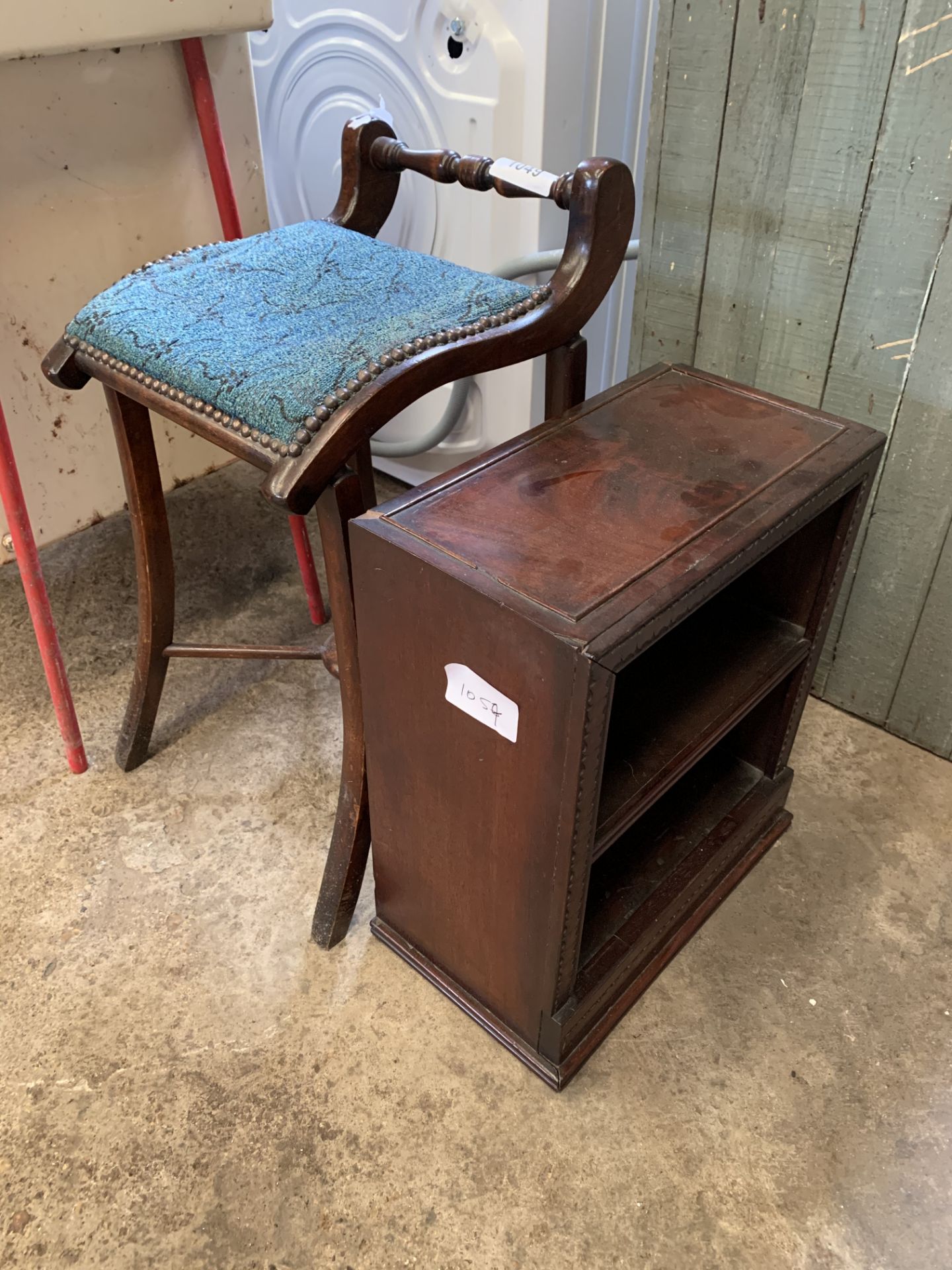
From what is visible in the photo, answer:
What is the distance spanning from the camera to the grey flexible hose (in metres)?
1.53

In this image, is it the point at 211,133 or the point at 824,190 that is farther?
the point at 211,133

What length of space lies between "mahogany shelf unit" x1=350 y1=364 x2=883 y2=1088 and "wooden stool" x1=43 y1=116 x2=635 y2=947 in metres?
0.07

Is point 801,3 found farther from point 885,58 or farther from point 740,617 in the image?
point 740,617

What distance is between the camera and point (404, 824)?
1.13 metres

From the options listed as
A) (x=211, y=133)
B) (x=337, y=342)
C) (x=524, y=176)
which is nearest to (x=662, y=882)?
(x=337, y=342)

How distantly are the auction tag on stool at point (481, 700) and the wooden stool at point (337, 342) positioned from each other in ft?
0.25

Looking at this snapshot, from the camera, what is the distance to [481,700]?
0.92 meters

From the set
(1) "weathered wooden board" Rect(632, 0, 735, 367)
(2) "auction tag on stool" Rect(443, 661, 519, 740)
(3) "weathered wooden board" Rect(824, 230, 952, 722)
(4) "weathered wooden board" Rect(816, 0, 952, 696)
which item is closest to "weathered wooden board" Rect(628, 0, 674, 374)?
(1) "weathered wooden board" Rect(632, 0, 735, 367)

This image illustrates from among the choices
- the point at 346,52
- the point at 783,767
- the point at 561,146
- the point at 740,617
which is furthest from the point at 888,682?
the point at 346,52

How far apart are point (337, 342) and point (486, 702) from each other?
0.41 metres

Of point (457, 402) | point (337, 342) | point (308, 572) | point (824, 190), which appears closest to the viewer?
point (337, 342)

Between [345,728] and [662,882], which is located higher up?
[345,728]

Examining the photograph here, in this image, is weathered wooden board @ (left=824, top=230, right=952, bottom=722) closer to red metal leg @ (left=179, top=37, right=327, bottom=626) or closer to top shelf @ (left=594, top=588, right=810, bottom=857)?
top shelf @ (left=594, top=588, right=810, bottom=857)

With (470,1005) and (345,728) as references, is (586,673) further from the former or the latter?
(470,1005)
